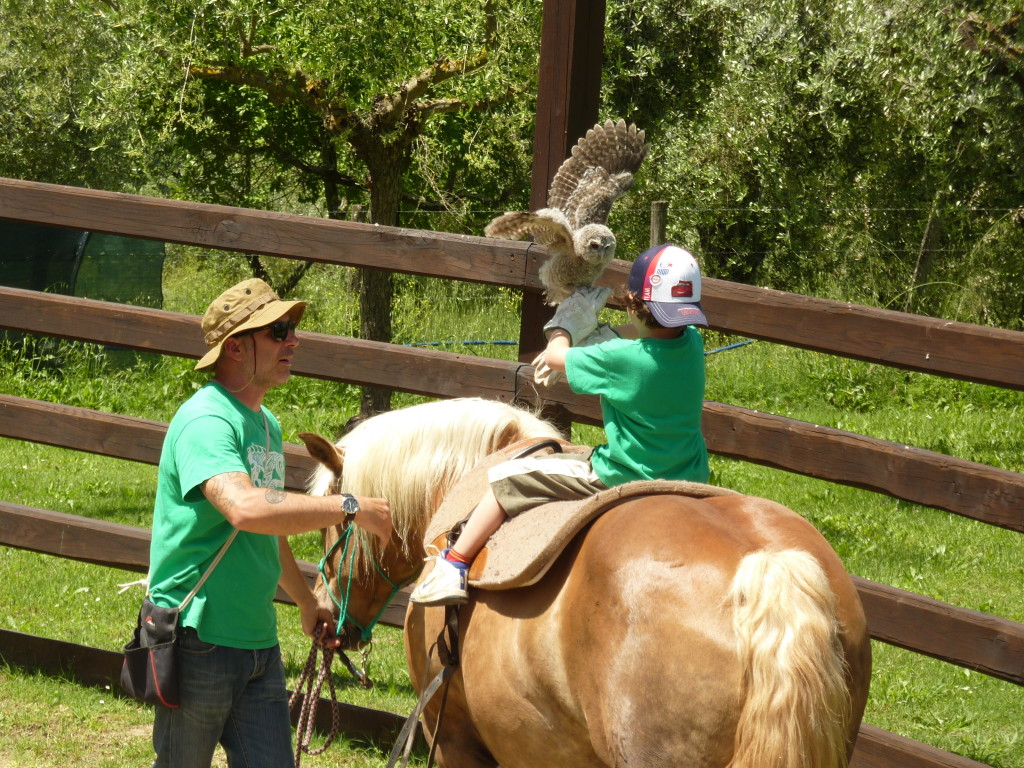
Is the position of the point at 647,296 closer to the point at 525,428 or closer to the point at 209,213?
the point at 525,428

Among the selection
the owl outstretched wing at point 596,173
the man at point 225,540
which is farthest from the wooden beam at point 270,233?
the man at point 225,540

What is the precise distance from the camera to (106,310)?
4.24 m

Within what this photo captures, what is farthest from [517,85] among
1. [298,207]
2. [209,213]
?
[298,207]

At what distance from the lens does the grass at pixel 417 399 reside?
4.43 m

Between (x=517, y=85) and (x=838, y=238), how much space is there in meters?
5.33

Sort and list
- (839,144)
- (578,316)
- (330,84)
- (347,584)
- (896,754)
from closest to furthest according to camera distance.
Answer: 1. (578,316)
2. (347,584)
3. (896,754)
4. (330,84)
5. (839,144)

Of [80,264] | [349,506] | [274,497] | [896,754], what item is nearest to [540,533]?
[349,506]

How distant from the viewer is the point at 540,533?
8.49 ft

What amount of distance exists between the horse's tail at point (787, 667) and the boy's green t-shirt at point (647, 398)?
638 mm

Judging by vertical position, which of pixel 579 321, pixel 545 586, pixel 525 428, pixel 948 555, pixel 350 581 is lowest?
pixel 948 555

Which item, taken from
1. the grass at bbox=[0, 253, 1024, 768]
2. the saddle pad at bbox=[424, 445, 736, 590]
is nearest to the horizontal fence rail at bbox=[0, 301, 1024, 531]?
the saddle pad at bbox=[424, 445, 736, 590]

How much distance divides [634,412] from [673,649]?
706 mm

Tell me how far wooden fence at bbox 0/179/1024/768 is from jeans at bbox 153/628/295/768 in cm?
120

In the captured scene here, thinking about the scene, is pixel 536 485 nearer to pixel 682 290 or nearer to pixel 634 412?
pixel 634 412
